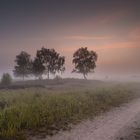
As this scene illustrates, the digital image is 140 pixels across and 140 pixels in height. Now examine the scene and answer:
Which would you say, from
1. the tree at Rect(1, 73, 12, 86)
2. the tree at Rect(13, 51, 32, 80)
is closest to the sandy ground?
the tree at Rect(1, 73, 12, 86)

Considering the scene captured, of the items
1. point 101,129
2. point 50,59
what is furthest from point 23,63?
point 101,129

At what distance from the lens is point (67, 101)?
72.9 feet

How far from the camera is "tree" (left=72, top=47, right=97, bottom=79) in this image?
83.4m

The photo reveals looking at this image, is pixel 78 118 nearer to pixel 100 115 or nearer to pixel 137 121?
pixel 100 115

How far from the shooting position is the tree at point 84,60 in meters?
83.4

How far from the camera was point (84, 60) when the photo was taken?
8344 cm

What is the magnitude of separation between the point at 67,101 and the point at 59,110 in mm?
4060

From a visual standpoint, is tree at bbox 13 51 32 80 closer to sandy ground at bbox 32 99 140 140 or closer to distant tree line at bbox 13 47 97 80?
distant tree line at bbox 13 47 97 80

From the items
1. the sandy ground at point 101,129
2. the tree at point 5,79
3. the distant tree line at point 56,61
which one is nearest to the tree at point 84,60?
the distant tree line at point 56,61

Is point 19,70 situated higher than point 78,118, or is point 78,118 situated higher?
point 19,70

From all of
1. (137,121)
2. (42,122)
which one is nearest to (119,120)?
(137,121)

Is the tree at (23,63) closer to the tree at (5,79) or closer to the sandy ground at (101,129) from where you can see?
the tree at (5,79)

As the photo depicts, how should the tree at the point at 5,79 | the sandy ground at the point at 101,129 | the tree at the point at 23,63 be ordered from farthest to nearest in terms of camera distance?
1. the tree at the point at 23,63
2. the tree at the point at 5,79
3. the sandy ground at the point at 101,129

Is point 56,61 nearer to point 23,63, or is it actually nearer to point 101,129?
point 23,63
